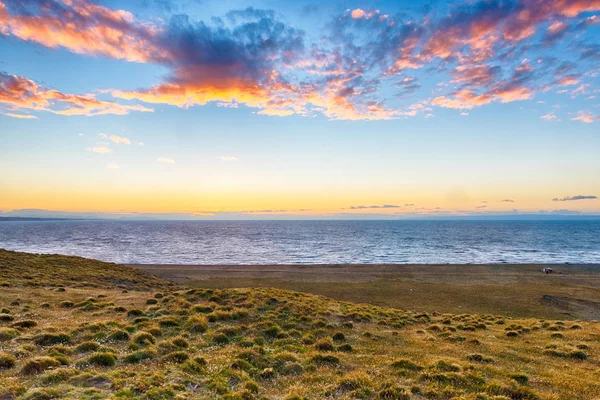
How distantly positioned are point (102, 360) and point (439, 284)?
51372 millimetres

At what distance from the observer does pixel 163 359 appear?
41.7 ft

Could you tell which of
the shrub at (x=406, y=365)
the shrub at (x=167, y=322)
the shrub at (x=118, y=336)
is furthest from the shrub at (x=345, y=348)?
the shrub at (x=118, y=336)

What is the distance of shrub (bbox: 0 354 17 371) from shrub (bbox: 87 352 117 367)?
236cm

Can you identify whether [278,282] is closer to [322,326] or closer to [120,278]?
[120,278]

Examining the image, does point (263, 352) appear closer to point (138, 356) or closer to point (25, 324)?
point (138, 356)

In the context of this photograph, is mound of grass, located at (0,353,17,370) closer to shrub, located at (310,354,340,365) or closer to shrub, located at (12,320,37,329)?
shrub, located at (12,320,37,329)

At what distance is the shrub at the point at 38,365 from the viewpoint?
10545mm

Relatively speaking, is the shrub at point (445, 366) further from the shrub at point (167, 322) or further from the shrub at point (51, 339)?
the shrub at point (51, 339)

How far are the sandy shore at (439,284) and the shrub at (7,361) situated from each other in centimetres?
3646

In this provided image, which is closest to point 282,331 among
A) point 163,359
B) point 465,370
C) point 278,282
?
point 163,359

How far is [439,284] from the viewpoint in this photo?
51656 mm

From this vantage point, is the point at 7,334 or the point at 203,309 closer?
the point at 7,334

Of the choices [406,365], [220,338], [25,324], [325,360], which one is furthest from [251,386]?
[25,324]

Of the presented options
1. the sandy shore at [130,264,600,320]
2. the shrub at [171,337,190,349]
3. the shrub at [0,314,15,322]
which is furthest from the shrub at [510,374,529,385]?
the sandy shore at [130,264,600,320]
